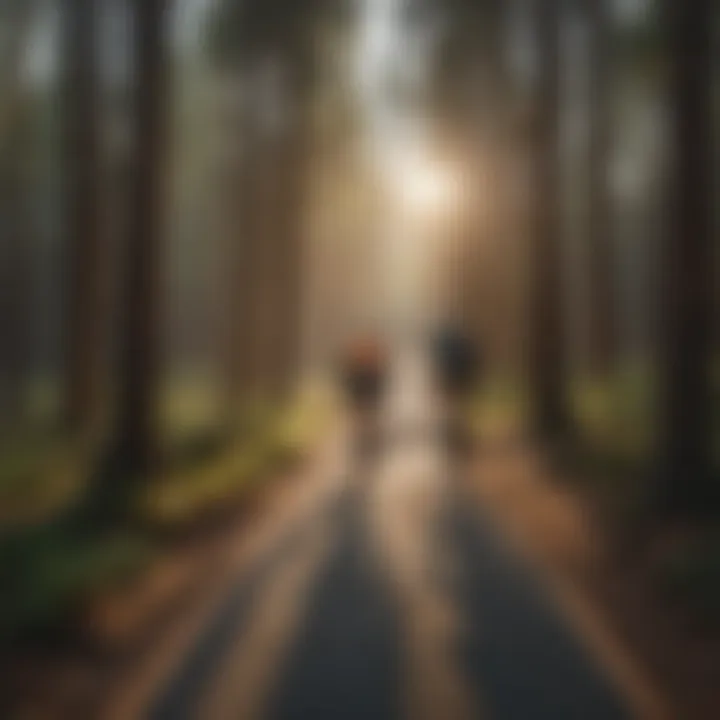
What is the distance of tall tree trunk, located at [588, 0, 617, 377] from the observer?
125 inches

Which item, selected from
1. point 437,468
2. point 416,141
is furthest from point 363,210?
point 437,468

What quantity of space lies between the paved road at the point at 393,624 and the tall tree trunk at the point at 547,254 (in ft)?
0.96

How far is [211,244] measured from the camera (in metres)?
3.30

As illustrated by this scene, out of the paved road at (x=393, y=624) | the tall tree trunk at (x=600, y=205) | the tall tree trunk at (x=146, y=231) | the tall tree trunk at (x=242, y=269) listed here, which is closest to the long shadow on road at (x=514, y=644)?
the paved road at (x=393, y=624)

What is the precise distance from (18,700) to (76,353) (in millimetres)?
932

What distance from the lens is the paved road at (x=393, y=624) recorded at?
2.67 m

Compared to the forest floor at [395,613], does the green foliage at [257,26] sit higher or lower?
higher

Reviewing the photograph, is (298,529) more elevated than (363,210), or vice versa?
(363,210)

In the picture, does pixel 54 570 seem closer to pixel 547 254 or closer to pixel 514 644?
pixel 514 644

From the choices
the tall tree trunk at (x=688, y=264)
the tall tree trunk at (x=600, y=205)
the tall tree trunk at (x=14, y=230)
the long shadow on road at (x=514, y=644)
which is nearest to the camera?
the long shadow on road at (x=514, y=644)

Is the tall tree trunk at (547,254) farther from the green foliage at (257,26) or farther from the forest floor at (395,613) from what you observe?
the green foliage at (257,26)

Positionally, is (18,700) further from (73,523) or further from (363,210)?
(363,210)

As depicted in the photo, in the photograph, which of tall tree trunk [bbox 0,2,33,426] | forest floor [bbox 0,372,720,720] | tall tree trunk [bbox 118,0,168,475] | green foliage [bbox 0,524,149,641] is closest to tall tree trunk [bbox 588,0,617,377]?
forest floor [bbox 0,372,720,720]

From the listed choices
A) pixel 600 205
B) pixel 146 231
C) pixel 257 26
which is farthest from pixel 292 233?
pixel 600 205
